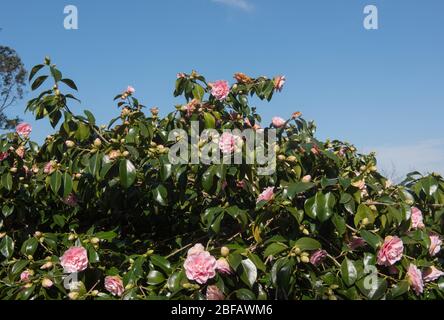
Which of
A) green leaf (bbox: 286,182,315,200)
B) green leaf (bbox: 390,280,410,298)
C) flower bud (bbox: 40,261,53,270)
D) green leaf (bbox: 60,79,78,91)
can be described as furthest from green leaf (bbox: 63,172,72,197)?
green leaf (bbox: 390,280,410,298)

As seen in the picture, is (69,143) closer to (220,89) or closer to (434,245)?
(220,89)

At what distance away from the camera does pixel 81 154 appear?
186 cm

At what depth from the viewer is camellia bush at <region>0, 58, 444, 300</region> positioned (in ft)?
4.90

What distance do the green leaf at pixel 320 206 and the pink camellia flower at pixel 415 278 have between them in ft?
1.05

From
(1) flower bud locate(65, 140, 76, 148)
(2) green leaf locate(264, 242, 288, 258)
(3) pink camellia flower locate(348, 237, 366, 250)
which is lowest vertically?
(3) pink camellia flower locate(348, 237, 366, 250)

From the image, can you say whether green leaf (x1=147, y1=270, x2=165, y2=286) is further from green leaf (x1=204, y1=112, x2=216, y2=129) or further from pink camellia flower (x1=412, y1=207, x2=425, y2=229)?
pink camellia flower (x1=412, y1=207, x2=425, y2=229)

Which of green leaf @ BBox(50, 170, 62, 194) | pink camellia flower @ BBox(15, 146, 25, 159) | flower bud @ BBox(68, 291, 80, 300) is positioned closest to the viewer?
flower bud @ BBox(68, 291, 80, 300)

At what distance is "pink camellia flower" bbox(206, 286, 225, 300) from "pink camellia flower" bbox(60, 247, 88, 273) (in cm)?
45

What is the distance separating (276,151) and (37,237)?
970mm

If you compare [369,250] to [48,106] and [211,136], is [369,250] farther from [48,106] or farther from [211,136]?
[48,106]

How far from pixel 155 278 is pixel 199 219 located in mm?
411

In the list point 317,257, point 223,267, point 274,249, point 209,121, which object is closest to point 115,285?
point 223,267

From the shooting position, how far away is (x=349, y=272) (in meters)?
1.48
